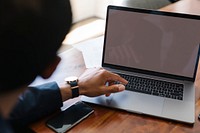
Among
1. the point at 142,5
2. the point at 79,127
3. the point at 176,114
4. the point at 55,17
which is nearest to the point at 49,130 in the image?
the point at 79,127

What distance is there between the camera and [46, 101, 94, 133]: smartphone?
987 millimetres

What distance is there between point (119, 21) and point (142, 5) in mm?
1157

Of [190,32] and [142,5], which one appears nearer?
[190,32]

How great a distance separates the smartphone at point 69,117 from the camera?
0.99 meters

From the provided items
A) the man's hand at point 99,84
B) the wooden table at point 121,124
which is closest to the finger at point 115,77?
the man's hand at point 99,84

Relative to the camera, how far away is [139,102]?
1103 millimetres

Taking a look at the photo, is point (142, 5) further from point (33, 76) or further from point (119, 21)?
point (33, 76)

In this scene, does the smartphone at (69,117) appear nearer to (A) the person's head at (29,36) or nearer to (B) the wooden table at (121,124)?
(B) the wooden table at (121,124)

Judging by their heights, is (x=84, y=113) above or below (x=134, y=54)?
below

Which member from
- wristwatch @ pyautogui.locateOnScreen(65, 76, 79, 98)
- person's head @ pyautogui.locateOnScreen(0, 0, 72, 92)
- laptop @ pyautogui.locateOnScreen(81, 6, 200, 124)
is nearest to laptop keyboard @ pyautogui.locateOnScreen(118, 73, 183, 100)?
laptop @ pyautogui.locateOnScreen(81, 6, 200, 124)

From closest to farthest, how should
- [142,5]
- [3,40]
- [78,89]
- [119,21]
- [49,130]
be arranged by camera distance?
[3,40] < [49,130] < [78,89] < [119,21] < [142,5]

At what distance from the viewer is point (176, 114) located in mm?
1047

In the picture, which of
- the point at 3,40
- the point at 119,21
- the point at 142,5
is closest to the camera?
the point at 3,40

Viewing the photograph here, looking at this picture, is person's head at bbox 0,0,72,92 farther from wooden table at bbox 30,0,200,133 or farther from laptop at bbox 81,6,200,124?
laptop at bbox 81,6,200,124
